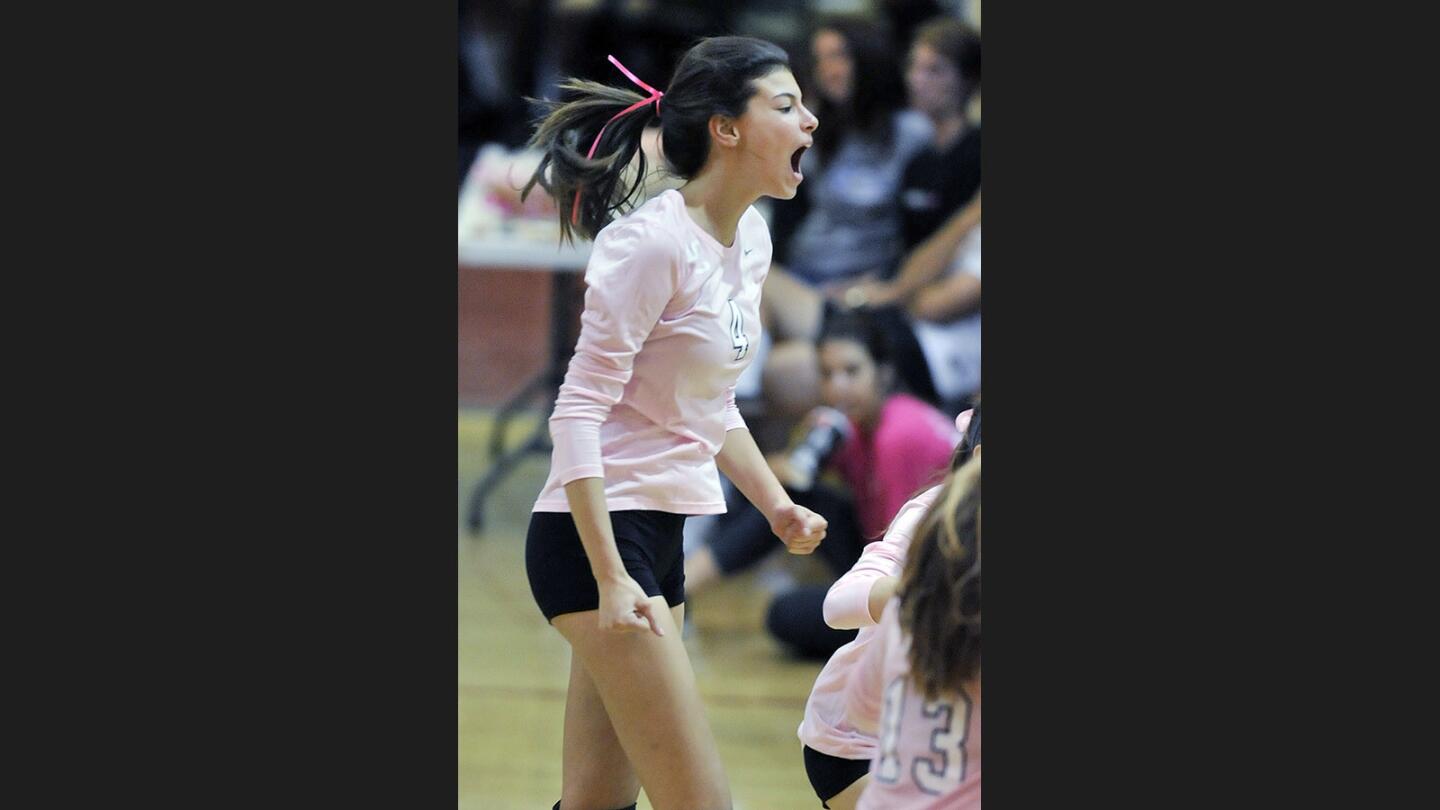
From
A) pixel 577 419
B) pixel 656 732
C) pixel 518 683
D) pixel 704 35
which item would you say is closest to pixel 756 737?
pixel 518 683

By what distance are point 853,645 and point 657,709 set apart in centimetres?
34

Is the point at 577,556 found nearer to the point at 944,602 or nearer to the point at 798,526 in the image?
the point at 798,526

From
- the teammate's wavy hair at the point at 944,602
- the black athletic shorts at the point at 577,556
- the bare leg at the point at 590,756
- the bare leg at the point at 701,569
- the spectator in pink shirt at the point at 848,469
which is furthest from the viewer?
the bare leg at the point at 701,569

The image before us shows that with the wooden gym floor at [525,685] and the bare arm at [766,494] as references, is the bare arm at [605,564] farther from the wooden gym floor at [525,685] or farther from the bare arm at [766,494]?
the wooden gym floor at [525,685]

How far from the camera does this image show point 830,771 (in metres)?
2.45

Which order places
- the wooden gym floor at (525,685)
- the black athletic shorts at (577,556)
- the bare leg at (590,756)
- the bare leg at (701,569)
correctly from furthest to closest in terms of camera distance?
1. the bare leg at (701,569)
2. the wooden gym floor at (525,685)
3. the bare leg at (590,756)
4. the black athletic shorts at (577,556)

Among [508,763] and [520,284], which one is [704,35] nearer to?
[520,284]

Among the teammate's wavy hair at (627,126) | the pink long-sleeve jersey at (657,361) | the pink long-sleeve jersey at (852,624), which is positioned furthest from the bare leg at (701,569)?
the teammate's wavy hair at (627,126)

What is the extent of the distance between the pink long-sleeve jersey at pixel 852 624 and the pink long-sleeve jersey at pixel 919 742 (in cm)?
16

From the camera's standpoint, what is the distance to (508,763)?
9.10ft

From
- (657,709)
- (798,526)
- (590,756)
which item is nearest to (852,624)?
(798,526)

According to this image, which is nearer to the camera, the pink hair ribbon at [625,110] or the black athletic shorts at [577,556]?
the black athletic shorts at [577,556]

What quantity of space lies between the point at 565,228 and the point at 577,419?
0.40 metres

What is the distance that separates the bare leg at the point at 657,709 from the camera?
2223mm
